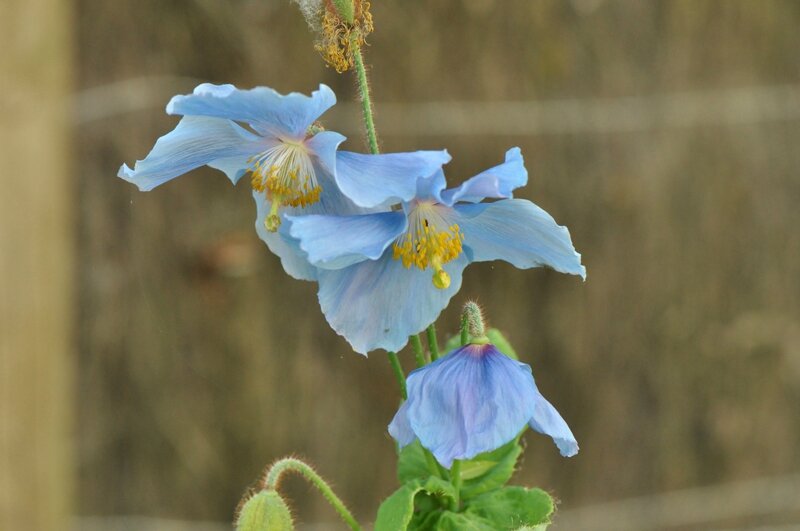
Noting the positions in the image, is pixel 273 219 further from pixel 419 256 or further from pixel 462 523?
pixel 462 523

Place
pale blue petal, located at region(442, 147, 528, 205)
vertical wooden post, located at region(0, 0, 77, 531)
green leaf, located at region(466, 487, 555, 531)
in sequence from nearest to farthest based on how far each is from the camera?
pale blue petal, located at region(442, 147, 528, 205), green leaf, located at region(466, 487, 555, 531), vertical wooden post, located at region(0, 0, 77, 531)

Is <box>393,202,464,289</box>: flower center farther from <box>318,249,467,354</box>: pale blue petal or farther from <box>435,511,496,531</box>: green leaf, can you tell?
<box>435,511,496,531</box>: green leaf

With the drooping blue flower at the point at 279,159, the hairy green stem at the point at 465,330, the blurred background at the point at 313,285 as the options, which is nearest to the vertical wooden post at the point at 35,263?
the blurred background at the point at 313,285

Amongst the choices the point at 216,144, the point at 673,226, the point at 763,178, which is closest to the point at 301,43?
the point at 673,226

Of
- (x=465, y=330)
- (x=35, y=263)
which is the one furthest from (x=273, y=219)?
(x=35, y=263)

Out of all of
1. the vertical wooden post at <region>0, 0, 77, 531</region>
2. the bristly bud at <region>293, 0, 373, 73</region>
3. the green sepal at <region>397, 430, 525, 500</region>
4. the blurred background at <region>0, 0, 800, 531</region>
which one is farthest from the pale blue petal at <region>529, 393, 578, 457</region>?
the vertical wooden post at <region>0, 0, 77, 531</region>

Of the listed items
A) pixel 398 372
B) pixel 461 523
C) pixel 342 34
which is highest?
pixel 342 34
